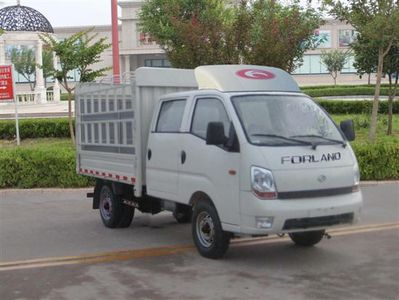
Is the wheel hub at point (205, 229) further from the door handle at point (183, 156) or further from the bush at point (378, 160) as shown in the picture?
the bush at point (378, 160)

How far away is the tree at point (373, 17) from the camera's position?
46.7 ft

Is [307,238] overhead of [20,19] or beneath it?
beneath

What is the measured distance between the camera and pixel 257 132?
21.8ft

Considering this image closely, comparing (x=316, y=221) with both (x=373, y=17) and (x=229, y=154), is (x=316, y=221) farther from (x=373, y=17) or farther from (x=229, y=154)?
(x=373, y=17)

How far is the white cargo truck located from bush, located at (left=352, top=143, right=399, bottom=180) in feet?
18.2

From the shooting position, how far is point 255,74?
7461mm

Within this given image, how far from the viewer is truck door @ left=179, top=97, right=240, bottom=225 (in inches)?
257

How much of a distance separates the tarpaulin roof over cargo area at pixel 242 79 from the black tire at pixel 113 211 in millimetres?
2468

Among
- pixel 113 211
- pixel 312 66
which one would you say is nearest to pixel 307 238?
pixel 113 211

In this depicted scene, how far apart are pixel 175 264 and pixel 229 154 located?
1438 mm

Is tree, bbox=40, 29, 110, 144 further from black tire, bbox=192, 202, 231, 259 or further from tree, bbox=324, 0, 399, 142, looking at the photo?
black tire, bbox=192, 202, 231, 259

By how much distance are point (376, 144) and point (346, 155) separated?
21.6 feet

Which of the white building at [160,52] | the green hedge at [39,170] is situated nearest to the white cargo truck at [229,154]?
the green hedge at [39,170]

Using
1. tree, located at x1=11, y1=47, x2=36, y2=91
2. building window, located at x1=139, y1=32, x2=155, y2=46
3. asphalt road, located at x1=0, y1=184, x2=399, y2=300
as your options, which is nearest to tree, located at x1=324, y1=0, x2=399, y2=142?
asphalt road, located at x1=0, y1=184, x2=399, y2=300
